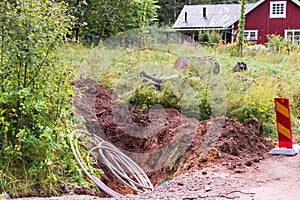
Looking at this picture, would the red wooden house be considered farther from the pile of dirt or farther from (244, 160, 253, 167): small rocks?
(244, 160, 253, 167): small rocks

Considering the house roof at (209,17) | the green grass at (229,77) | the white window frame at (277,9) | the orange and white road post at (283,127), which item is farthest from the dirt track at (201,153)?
the house roof at (209,17)

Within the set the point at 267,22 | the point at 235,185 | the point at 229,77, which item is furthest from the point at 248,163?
the point at 267,22

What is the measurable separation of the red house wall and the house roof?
175 cm

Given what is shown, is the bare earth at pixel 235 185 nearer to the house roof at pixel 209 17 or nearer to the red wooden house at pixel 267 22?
the red wooden house at pixel 267 22

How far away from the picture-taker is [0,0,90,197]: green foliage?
5.19 m

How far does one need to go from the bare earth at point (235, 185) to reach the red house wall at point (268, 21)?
31538mm

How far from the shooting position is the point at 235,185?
4.86 meters

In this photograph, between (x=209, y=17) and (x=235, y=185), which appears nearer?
(x=235, y=185)

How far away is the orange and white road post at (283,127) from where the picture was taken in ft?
21.1

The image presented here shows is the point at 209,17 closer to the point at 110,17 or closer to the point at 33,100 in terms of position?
the point at 110,17

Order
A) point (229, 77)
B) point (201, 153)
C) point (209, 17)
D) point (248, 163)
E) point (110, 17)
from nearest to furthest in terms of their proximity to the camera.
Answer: point (248, 163) → point (201, 153) → point (229, 77) → point (110, 17) → point (209, 17)

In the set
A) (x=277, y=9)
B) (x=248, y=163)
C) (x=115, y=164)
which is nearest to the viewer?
(x=248, y=163)

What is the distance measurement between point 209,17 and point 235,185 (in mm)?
37669

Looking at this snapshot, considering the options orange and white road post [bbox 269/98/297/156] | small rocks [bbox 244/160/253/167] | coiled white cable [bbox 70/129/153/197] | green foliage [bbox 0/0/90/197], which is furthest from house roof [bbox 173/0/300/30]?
green foliage [bbox 0/0/90/197]
